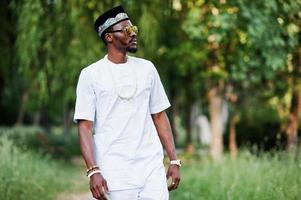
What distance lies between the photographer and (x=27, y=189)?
10125 millimetres

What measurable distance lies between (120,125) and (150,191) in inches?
17.0

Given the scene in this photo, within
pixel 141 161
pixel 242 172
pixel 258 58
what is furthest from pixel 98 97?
pixel 258 58

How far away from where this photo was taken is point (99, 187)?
4.22m

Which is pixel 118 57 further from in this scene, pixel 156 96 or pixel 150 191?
pixel 150 191

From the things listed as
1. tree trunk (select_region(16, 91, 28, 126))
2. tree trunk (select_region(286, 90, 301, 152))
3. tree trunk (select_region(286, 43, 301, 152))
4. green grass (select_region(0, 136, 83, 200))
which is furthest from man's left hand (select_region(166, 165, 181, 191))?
tree trunk (select_region(16, 91, 28, 126))

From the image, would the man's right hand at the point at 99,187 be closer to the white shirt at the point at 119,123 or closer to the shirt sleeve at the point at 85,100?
the white shirt at the point at 119,123

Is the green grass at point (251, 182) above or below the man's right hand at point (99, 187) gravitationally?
below

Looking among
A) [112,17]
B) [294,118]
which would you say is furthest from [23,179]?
[294,118]

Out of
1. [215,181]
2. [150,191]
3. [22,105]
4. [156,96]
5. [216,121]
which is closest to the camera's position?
[150,191]

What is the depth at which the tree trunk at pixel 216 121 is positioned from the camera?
780 inches

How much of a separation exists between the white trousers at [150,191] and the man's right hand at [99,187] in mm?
115

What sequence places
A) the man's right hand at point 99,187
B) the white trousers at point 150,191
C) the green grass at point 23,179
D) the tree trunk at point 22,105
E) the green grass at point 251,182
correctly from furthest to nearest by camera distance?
the tree trunk at point 22,105, the green grass at point 23,179, the green grass at point 251,182, the white trousers at point 150,191, the man's right hand at point 99,187

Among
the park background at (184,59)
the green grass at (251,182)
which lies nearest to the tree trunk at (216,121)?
the park background at (184,59)

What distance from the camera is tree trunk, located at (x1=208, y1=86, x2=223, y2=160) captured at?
19812 mm
